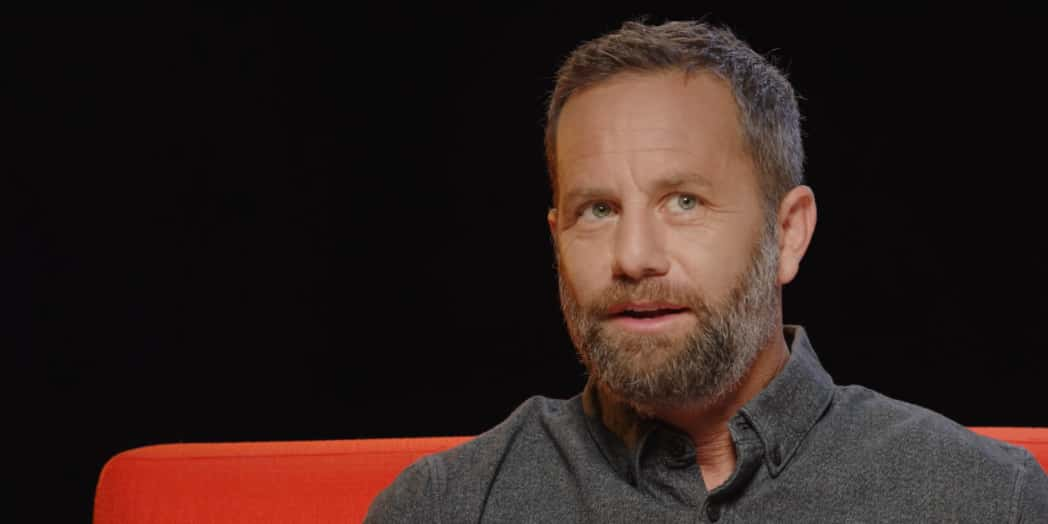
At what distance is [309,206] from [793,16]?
1250 millimetres

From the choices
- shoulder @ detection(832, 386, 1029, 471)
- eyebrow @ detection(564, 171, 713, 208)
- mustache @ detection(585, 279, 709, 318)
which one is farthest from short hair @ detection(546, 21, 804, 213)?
shoulder @ detection(832, 386, 1029, 471)

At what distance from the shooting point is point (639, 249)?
155cm

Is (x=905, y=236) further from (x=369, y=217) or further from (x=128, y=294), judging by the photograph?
(x=128, y=294)

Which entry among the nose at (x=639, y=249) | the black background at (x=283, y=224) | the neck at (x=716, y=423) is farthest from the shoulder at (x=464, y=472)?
the black background at (x=283, y=224)

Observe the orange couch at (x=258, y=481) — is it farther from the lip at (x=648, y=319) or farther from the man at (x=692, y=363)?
the lip at (x=648, y=319)

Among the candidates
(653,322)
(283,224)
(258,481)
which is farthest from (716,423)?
(283,224)

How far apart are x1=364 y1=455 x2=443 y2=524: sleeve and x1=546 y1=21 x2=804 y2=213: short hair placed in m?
0.45

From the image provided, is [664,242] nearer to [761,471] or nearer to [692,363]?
[692,363]

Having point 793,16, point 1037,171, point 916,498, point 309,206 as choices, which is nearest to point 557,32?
point 793,16

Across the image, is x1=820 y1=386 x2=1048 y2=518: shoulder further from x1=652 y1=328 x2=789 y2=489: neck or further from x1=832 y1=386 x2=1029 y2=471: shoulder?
x1=652 y1=328 x2=789 y2=489: neck

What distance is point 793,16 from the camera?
2.75m

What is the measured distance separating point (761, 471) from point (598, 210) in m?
0.43

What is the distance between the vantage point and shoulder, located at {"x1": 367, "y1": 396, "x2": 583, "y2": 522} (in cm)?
168

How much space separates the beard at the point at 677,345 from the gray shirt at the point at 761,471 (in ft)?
0.22
